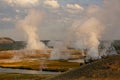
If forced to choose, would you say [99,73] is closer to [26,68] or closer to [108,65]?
[108,65]

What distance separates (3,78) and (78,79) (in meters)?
49.3

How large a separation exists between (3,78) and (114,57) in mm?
48288

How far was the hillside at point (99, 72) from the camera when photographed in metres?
40.6

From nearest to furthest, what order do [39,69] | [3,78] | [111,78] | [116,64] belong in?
1. [111,78]
2. [116,64]
3. [3,78]
4. [39,69]

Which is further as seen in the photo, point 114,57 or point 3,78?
point 3,78

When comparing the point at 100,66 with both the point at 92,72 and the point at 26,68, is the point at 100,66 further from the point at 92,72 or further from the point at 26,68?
the point at 26,68

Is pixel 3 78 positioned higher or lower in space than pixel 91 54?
lower

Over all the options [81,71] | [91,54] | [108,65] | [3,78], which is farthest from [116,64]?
[91,54]

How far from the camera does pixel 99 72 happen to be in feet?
137

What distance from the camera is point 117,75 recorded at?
4028 centimetres

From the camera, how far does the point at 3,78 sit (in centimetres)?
8700

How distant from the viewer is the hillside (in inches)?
1597

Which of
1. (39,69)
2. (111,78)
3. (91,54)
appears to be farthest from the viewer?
(91,54)

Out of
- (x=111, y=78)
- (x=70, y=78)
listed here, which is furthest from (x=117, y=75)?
(x=70, y=78)
